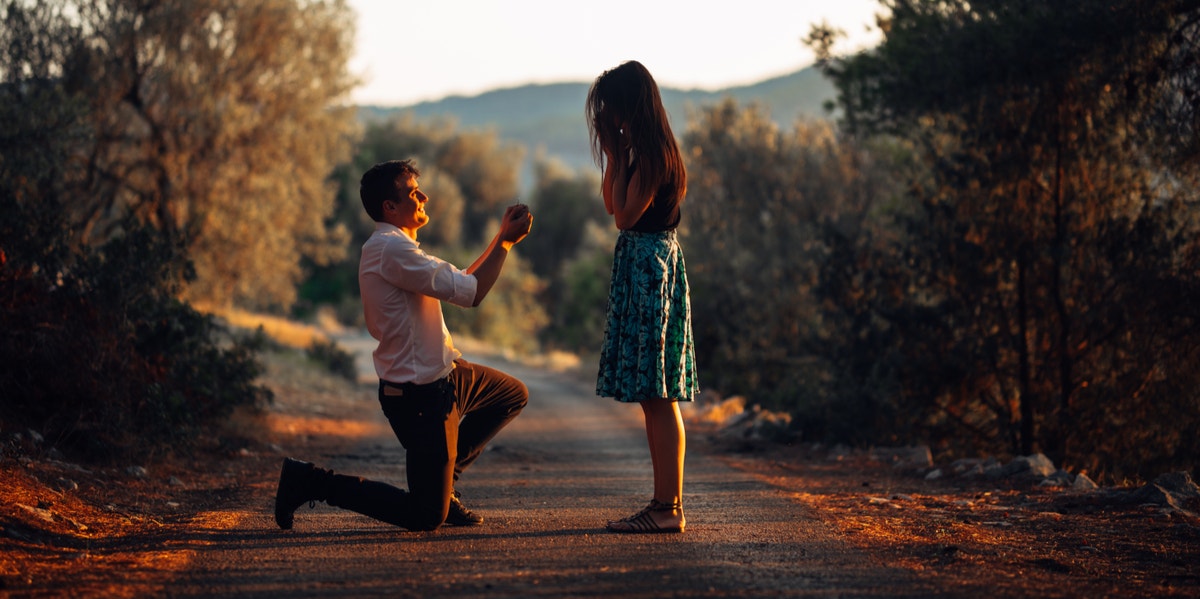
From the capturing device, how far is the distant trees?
35.9 feet

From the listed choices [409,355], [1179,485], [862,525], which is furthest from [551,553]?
[1179,485]

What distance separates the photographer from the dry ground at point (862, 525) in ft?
15.6

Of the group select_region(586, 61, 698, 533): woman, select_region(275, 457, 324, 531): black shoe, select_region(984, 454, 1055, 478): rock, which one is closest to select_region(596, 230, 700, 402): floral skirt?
select_region(586, 61, 698, 533): woman

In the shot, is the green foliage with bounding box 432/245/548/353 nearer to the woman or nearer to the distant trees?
the distant trees

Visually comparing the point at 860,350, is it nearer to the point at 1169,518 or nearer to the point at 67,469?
the point at 1169,518

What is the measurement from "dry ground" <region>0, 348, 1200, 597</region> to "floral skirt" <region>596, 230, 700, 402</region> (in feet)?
4.15

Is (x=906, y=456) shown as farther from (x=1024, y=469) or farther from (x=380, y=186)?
(x=380, y=186)

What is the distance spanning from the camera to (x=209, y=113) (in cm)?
2086

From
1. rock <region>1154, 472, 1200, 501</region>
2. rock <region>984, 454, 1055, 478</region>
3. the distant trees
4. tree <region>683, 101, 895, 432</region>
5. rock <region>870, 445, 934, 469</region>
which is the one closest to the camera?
rock <region>1154, 472, 1200, 501</region>

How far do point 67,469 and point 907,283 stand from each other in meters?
9.00

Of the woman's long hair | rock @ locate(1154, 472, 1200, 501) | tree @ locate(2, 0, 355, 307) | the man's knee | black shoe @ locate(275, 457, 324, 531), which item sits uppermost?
tree @ locate(2, 0, 355, 307)

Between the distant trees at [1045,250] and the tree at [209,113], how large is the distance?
11978 millimetres

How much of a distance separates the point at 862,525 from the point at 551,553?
1944mm

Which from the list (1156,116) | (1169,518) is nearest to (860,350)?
(1156,116)
